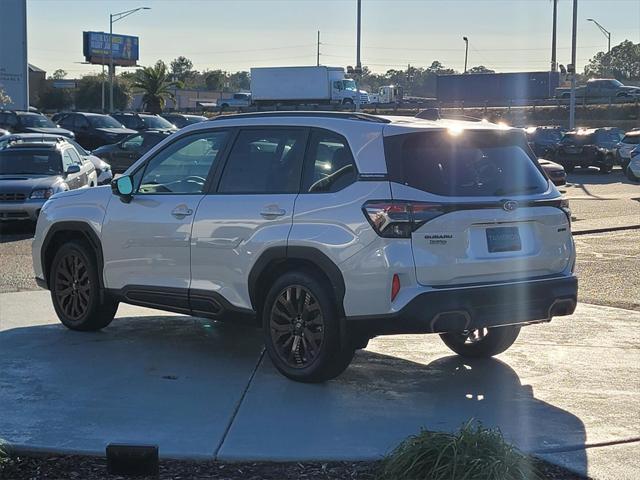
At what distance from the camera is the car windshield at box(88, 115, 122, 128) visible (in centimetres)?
3466

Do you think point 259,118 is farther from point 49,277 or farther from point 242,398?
point 49,277

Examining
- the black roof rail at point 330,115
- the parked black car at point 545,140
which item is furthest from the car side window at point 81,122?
the black roof rail at point 330,115

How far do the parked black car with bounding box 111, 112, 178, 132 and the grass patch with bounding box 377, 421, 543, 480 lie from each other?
3228cm

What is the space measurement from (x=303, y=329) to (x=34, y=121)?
1097 inches

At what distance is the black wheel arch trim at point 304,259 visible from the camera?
6.19 meters

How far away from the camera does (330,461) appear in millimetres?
5035

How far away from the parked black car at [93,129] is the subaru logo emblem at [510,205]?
29.0 metres

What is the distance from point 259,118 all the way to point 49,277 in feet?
→ 8.99

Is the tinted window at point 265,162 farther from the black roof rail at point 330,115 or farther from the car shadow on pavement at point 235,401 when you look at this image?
the car shadow on pavement at point 235,401

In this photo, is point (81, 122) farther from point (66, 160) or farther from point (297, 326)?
point (297, 326)

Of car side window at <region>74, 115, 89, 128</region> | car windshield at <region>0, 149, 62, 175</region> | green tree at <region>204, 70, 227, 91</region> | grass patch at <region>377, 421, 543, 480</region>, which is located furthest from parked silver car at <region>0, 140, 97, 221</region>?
green tree at <region>204, 70, 227, 91</region>

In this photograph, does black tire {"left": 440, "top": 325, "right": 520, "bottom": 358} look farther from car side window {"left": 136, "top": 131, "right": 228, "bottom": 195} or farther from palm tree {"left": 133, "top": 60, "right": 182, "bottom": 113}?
palm tree {"left": 133, "top": 60, "right": 182, "bottom": 113}

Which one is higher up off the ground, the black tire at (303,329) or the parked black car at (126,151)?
the parked black car at (126,151)

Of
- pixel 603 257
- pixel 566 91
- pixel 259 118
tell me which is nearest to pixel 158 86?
pixel 566 91
